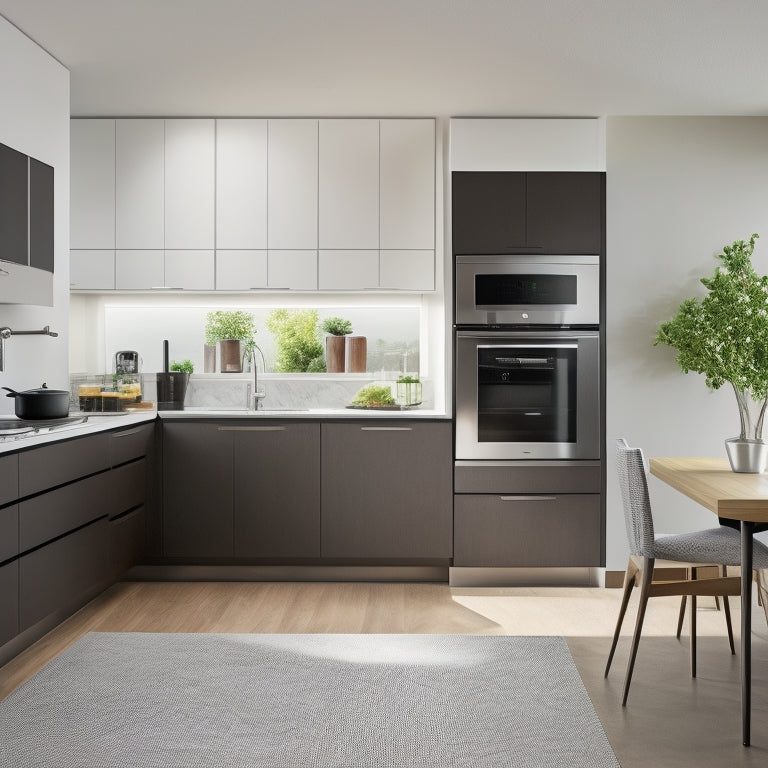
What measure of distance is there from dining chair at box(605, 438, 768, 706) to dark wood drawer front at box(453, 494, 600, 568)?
1373 millimetres

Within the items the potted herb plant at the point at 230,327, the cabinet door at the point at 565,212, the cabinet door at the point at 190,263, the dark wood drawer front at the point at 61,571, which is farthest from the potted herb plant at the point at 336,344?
the dark wood drawer front at the point at 61,571

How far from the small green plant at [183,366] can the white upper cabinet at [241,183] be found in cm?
84

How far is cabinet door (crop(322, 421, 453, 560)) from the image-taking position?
438cm

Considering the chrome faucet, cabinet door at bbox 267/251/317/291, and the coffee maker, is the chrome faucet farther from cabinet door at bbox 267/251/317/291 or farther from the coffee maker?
the coffee maker

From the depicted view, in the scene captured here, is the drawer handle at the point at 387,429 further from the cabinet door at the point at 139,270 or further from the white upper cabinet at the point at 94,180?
the white upper cabinet at the point at 94,180

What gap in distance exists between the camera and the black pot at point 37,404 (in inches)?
135

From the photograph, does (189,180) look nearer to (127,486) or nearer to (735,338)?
(127,486)

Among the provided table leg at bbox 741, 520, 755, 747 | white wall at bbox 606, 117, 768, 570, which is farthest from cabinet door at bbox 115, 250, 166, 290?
table leg at bbox 741, 520, 755, 747

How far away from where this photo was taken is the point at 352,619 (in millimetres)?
3795

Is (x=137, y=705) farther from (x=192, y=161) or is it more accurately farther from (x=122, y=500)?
(x=192, y=161)

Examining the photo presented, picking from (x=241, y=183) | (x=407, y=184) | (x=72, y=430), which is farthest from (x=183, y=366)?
(x=407, y=184)

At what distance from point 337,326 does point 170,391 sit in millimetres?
1085

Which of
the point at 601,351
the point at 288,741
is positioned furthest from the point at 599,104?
the point at 288,741

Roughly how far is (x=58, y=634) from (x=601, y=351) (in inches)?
122
